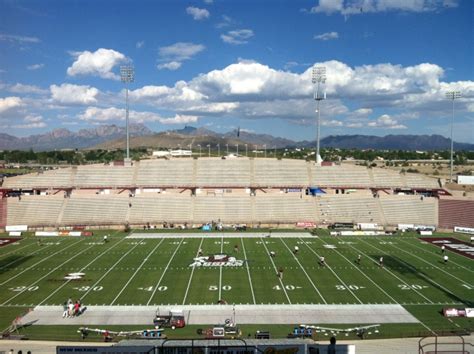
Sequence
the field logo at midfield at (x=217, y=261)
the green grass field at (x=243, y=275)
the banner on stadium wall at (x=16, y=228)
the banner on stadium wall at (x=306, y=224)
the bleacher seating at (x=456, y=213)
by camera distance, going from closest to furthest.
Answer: the green grass field at (x=243, y=275), the field logo at midfield at (x=217, y=261), the banner on stadium wall at (x=16, y=228), the bleacher seating at (x=456, y=213), the banner on stadium wall at (x=306, y=224)

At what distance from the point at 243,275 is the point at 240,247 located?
9.37 metres

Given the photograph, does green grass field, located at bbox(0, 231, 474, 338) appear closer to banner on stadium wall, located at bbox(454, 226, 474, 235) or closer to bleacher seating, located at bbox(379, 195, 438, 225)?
banner on stadium wall, located at bbox(454, 226, 474, 235)

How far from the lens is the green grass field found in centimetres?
2556

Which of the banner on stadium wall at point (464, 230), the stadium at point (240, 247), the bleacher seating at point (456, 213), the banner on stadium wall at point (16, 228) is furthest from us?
the bleacher seating at point (456, 213)

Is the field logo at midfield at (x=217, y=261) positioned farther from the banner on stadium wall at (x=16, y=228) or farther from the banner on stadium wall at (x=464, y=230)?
the banner on stadium wall at (x=464, y=230)

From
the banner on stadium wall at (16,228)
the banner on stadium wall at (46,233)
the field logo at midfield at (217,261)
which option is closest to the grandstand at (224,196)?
the banner on stadium wall at (16,228)

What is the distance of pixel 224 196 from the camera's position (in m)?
58.1

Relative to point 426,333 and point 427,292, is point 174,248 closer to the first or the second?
point 427,292

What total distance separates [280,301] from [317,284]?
428 centimetres

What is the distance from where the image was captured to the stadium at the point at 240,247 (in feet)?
78.0

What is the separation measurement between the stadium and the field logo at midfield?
15 centimetres

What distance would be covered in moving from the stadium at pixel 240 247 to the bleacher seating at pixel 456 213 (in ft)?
0.56

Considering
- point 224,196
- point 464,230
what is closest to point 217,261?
point 224,196

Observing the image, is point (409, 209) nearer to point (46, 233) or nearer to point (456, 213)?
point (456, 213)
